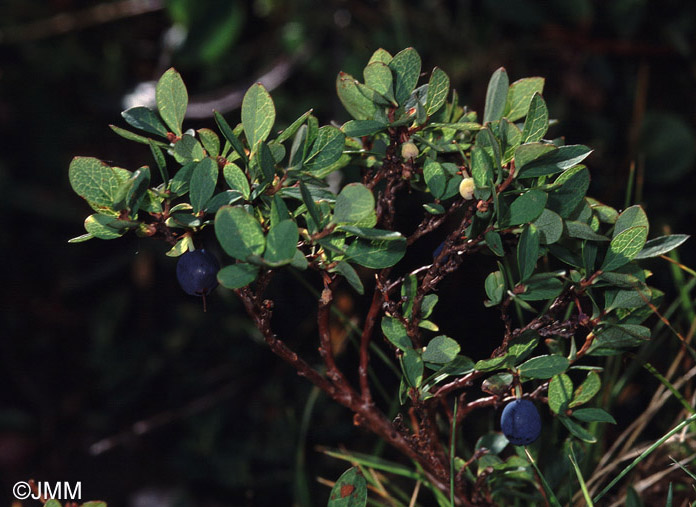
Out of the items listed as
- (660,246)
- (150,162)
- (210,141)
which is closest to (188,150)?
(210,141)

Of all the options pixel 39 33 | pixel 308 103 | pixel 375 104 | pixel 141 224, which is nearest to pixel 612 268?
pixel 375 104

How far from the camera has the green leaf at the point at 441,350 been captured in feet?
1.46

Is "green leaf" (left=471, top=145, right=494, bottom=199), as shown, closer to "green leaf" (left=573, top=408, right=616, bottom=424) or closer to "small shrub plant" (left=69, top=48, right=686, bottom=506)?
"small shrub plant" (left=69, top=48, right=686, bottom=506)

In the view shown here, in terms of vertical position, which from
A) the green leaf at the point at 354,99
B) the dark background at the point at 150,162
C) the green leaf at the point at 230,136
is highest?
the green leaf at the point at 354,99

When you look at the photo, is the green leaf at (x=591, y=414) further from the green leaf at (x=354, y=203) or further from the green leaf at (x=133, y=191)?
the green leaf at (x=133, y=191)

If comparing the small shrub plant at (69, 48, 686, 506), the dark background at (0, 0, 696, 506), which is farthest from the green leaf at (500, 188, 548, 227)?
the dark background at (0, 0, 696, 506)

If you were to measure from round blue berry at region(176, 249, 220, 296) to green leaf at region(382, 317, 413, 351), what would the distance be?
120 mm

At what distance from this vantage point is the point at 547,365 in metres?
0.45

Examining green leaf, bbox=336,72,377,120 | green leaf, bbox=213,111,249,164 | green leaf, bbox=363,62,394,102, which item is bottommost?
green leaf, bbox=213,111,249,164

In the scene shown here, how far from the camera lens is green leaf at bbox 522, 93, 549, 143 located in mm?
430

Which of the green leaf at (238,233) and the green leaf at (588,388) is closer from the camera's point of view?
the green leaf at (238,233)

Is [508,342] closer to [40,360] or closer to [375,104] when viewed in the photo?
[375,104]

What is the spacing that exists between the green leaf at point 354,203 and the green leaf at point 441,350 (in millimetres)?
107

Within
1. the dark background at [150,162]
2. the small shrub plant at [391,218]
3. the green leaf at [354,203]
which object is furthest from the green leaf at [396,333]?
the dark background at [150,162]
